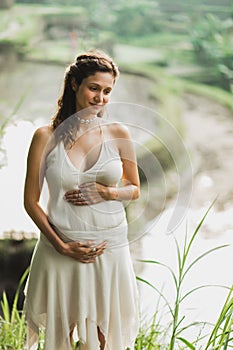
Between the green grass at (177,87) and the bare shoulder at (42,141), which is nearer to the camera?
the bare shoulder at (42,141)

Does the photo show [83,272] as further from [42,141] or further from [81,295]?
[42,141]

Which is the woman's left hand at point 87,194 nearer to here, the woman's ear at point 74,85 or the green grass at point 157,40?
the woman's ear at point 74,85

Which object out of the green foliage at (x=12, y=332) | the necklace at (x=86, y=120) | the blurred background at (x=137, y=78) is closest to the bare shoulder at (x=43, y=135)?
the necklace at (x=86, y=120)

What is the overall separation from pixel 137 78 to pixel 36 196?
1.51m

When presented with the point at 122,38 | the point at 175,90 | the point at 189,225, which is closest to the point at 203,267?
the point at 189,225

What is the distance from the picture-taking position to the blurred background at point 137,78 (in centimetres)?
350

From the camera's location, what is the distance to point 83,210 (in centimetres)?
223

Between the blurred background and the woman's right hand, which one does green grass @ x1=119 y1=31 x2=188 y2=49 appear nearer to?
the blurred background

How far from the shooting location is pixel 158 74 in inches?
142

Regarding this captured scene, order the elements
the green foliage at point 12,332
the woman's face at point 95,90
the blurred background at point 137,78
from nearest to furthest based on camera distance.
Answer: the woman's face at point 95,90 → the green foliage at point 12,332 → the blurred background at point 137,78

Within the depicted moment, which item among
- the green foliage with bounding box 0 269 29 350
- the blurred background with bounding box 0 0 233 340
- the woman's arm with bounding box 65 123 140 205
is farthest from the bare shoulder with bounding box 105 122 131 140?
the blurred background with bounding box 0 0 233 340

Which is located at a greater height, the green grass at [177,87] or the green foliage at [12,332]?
the green grass at [177,87]

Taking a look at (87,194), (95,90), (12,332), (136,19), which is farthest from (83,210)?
(136,19)

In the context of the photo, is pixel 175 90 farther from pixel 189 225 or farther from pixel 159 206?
pixel 159 206
